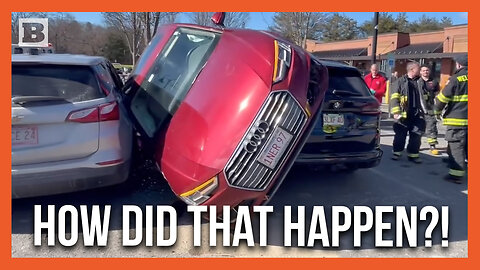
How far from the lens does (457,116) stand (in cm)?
510

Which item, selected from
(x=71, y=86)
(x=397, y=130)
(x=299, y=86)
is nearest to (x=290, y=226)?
(x=299, y=86)

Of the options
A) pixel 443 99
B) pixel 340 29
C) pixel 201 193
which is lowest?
pixel 201 193

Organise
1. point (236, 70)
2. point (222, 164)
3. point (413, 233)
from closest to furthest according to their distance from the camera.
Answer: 1. point (222, 164)
2. point (236, 70)
3. point (413, 233)

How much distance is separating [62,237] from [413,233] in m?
Result: 3.26

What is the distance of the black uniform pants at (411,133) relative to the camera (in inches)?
243

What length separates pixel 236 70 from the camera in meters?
3.20

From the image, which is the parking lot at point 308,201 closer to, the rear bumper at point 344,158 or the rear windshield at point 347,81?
the rear bumper at point 344,158

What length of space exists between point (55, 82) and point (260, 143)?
1.95 meters

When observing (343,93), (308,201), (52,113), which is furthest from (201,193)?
(343,93)

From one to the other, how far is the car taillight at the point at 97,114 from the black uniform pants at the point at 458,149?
450cm

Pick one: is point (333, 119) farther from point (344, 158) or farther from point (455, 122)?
point (455, 122)

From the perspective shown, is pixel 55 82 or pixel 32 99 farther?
pixel 55 82

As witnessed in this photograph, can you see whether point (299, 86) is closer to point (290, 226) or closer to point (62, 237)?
point (290, 226)

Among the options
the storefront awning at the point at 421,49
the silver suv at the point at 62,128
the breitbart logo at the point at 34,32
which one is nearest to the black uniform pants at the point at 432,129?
the silver suv at the point at 62,128
